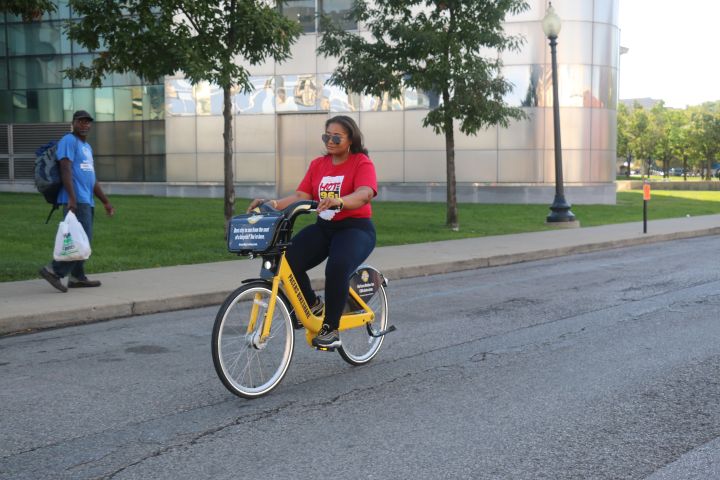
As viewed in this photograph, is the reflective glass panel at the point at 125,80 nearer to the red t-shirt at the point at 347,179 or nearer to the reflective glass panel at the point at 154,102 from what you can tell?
the reflective glass panel at the point at 154,102

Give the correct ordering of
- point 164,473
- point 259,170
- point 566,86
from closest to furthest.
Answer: point 164,473 < point 566,86 < point 259,170

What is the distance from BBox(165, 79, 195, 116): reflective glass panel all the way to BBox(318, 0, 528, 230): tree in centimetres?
1795

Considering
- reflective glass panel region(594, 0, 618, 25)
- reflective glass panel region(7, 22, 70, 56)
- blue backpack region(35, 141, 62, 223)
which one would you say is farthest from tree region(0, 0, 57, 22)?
reflective glass panel region(594, 0, 618, 25)

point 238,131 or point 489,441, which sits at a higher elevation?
point 238,131

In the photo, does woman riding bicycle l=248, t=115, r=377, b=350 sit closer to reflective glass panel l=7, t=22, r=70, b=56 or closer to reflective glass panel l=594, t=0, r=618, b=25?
reflective glass panel l=594, t=0, r=618, b=25

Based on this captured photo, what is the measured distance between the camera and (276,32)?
15.2m

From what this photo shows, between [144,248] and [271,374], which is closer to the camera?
[271,374]

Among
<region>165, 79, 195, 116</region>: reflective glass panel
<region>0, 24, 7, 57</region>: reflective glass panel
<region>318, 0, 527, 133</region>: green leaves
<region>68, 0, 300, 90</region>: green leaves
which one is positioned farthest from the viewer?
<region>0, 24, 7, 57</region>: reflective glass panel

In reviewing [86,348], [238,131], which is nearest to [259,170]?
[238,131]

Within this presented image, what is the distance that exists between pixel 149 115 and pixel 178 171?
294 cm

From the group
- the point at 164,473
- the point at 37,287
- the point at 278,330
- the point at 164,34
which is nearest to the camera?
the point at 164,473

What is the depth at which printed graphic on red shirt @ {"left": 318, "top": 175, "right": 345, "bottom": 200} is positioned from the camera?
20.0 ft

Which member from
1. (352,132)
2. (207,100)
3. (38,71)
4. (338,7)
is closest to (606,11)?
(338,7)

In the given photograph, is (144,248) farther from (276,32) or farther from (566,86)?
(566,86)
